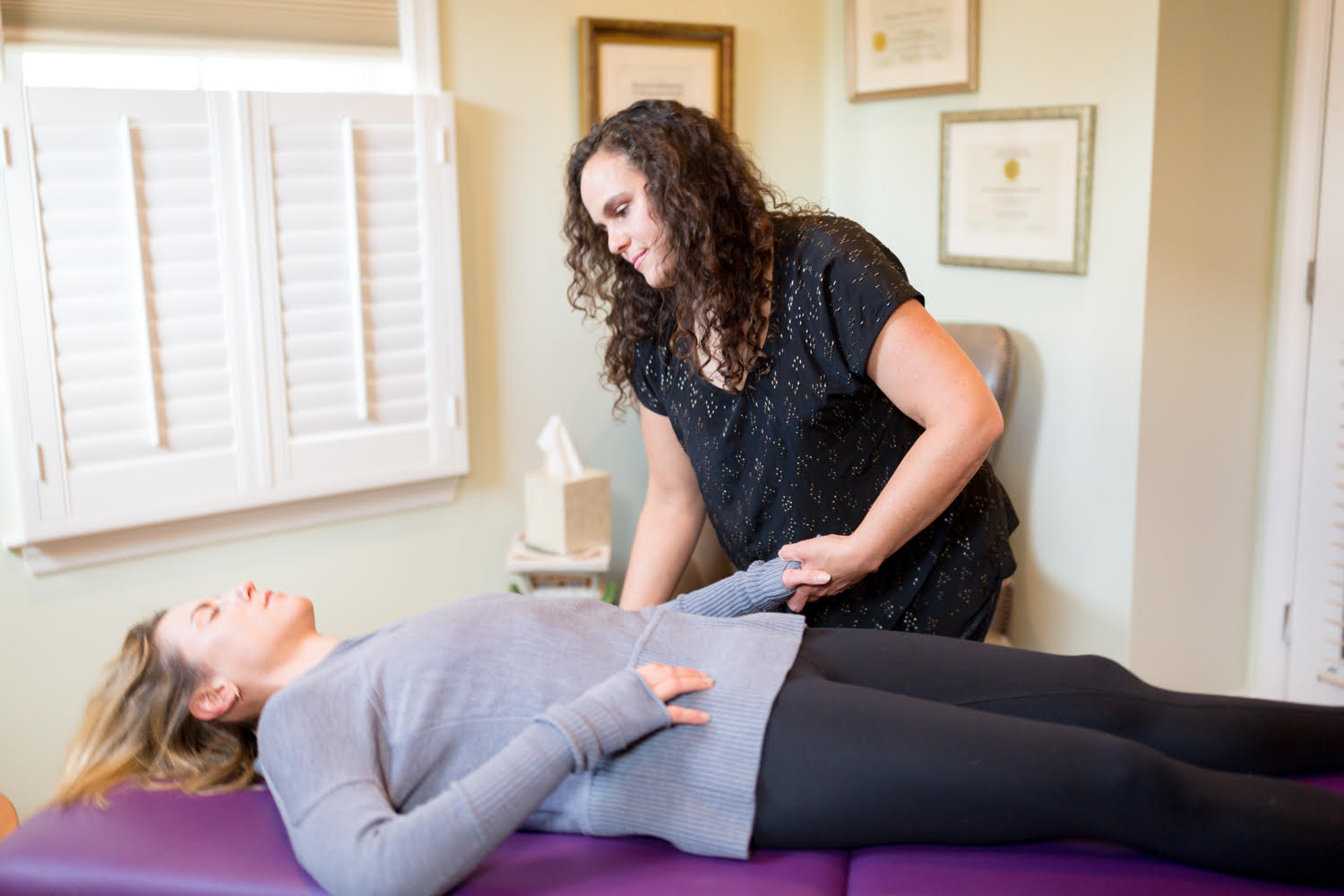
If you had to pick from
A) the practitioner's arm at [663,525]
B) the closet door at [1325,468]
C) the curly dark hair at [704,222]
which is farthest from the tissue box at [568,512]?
the closet door at [1325,468]

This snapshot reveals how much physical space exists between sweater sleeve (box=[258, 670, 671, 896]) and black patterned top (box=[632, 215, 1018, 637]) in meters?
0.53

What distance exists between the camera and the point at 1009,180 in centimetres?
258

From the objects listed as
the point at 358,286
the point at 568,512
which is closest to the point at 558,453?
the point at 568,512

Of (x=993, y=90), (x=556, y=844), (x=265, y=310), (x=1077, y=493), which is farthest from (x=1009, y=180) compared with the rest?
(x=556, y=844)

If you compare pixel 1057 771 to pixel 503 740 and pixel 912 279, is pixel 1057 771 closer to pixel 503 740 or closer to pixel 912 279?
pixel 503 740

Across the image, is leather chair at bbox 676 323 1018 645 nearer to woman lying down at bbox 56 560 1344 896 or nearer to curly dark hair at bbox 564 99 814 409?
curly dark hair at bbox 564 99 814 409

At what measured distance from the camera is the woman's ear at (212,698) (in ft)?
5.34

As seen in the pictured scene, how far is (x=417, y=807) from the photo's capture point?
137 centimetres

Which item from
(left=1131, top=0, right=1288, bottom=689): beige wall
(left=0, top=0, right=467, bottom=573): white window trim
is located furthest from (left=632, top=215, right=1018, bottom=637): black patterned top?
(left=0, top=0, right=467, bottom=573): white window trim

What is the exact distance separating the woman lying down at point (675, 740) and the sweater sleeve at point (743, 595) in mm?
22

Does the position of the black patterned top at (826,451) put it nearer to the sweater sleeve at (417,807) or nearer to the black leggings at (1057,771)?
the black leggings at (1057,771)

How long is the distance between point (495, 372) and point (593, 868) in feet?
5.08

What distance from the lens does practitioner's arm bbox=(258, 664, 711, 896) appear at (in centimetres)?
126

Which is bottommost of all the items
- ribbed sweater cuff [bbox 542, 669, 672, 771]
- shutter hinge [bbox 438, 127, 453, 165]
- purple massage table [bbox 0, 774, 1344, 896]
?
purple massage table [bbox 0, 774, 1344, 896]
